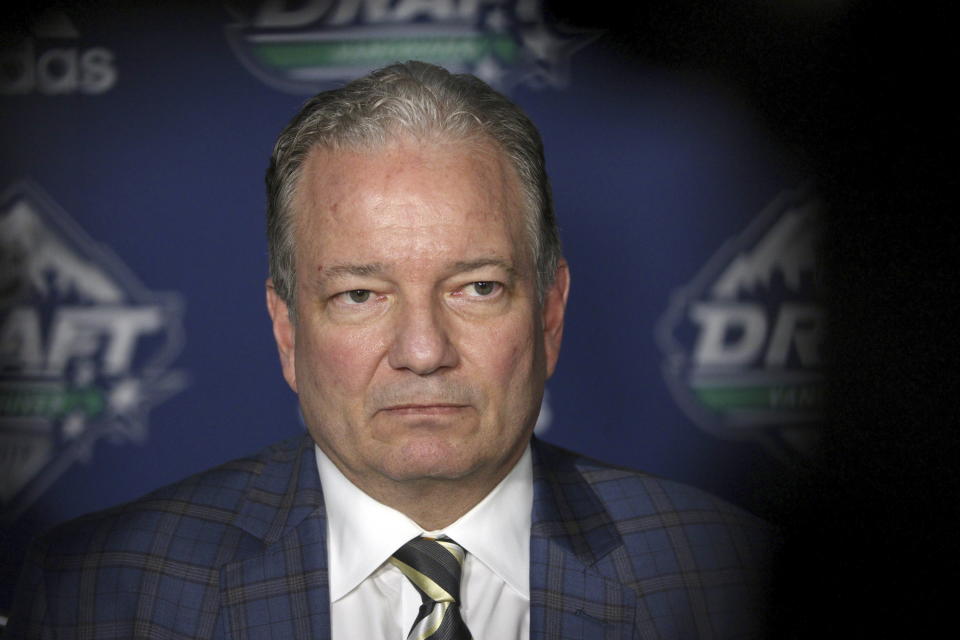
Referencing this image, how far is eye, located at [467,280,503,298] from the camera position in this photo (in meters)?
1.61

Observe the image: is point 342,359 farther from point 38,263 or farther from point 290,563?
point 38,263

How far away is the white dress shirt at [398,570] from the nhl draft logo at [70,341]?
0.90 m

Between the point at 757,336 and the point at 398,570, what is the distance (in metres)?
1.21

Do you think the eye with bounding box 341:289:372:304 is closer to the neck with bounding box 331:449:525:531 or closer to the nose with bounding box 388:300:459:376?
the nose with bounding box 388:300:459:376

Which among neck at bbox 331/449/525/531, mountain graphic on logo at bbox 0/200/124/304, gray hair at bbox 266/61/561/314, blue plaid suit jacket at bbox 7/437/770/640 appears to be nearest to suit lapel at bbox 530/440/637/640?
blue plaid suit jacket at bbox 7/437/770/640

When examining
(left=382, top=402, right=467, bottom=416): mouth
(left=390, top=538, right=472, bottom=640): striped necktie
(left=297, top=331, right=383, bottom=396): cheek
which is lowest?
(left=390, top=538, right=472, bottom=640): striped necktie

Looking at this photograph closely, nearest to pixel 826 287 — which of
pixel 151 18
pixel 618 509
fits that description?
pixel 618 509

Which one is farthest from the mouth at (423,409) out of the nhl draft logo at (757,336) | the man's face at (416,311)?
the nhl draft logo at (757,336)

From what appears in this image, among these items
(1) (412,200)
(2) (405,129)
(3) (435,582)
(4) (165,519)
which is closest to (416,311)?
(1) (412,200)

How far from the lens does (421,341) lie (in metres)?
1.54

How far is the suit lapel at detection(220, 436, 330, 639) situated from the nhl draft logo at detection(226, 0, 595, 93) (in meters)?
1.10

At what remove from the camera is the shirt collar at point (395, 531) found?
165 centimetres

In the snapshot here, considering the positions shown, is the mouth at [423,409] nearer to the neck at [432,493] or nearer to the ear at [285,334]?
the neck at [432,493]

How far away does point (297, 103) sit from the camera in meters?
2.49
